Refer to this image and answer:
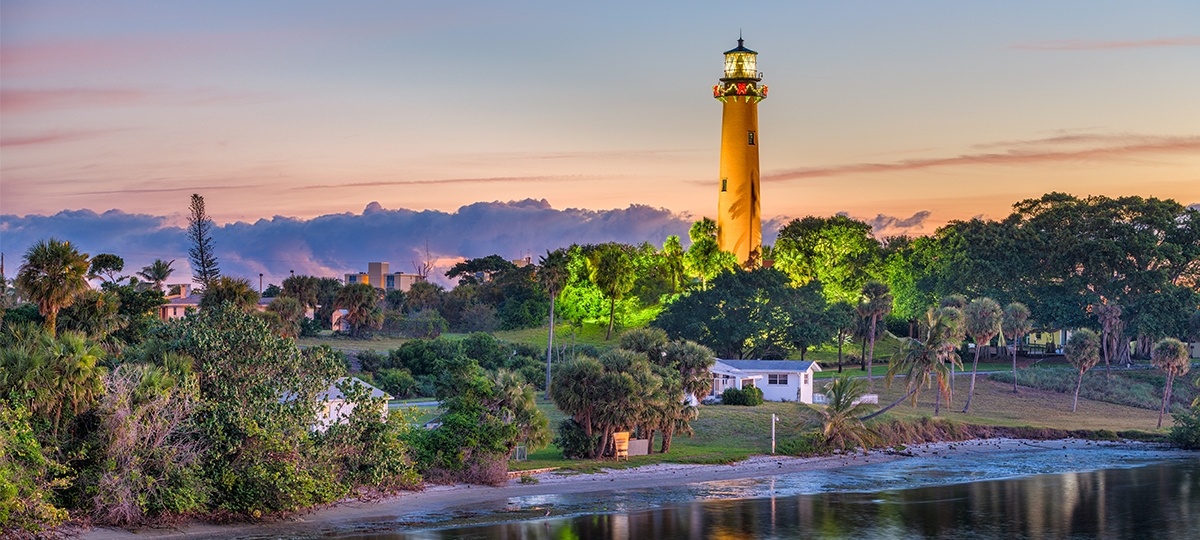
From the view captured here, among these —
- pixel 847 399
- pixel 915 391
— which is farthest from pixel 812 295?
pixel 847 399

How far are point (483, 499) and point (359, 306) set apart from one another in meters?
54.9

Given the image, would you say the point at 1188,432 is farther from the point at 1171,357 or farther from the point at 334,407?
the point at 334,407

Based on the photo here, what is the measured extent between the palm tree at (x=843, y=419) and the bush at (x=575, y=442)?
41.0 ft

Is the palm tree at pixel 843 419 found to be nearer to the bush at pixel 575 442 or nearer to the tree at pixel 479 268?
the bush at pixel 575 442

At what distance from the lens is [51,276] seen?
45.2 metres

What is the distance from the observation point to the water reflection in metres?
37.8

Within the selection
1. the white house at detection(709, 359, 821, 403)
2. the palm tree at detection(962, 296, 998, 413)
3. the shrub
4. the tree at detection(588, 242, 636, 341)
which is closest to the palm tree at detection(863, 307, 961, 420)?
the white house at detection(709, 359, 821, 403)

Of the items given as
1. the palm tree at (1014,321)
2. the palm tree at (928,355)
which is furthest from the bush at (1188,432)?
the palm tree at (1014,321)

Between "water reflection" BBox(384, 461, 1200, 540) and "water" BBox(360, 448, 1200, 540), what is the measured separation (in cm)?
4

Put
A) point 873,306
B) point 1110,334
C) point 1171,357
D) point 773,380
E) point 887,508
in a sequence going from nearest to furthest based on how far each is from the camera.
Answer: point 887,508
point 773,380
point 1171,357
point 873,306
point 1110,334

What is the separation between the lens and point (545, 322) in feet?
354

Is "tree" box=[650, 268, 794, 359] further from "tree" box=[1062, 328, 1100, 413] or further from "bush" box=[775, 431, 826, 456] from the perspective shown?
"bush" box=[775, 431, 826, 456]

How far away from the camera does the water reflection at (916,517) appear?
124 ft

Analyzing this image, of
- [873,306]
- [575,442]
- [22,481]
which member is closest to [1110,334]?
[873,306]
